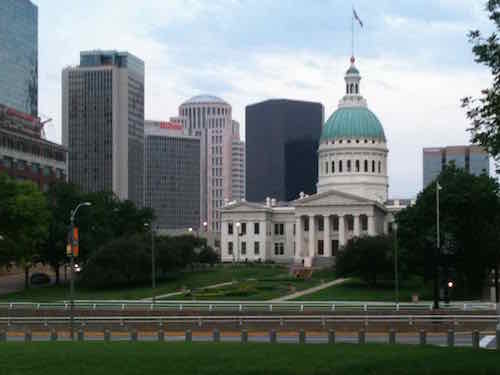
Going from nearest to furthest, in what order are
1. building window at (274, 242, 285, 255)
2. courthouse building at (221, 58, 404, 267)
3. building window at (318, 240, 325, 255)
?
building window at (318, 240, 325, 255) < courthouse building at (221, 58, 404, 267) < building window at (274, 242, 285, 255)

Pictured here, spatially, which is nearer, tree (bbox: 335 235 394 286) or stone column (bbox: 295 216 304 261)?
tree (bbox: 335 235 394 286)

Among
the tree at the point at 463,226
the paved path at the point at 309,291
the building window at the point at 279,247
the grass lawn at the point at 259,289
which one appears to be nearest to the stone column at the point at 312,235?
the building window at the point at 279,247

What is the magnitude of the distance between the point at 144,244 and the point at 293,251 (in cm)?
7080

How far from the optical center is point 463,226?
327 feet

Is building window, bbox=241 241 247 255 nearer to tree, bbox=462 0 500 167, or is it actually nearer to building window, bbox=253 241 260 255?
building window, bbox=253 241 260 255

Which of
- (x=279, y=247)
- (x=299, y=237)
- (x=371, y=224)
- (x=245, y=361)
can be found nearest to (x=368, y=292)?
(x=371, y=224)

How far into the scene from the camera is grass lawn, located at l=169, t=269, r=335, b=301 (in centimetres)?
10780

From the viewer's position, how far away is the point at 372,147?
18850cm

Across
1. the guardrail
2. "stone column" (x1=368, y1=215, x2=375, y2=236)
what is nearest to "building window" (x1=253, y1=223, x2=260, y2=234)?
"stone column" (x1=368, y1=215, x2=375, y2=236)

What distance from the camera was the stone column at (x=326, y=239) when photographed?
176 metres

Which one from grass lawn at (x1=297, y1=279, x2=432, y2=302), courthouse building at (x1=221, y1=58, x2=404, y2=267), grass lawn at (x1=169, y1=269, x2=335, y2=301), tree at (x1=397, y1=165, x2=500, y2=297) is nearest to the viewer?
tree at (x1=397, y1=165, x2=500, y2=297)

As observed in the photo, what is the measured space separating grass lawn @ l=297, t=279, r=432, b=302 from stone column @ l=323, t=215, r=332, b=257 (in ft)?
168

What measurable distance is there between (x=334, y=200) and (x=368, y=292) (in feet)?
213

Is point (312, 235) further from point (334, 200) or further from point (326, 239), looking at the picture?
point (334, 200)
